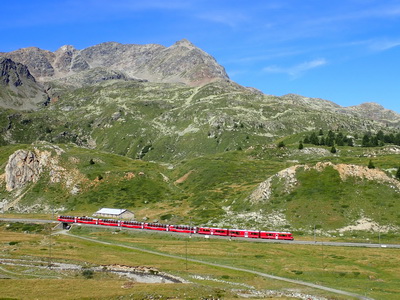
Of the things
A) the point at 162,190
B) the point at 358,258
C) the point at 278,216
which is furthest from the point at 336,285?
the point at 162,190

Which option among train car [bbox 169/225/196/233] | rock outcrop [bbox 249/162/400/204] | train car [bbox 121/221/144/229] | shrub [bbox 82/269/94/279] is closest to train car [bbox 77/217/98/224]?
train car [bbox 121/221/144/229]

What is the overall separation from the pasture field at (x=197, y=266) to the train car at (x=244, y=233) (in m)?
5.80

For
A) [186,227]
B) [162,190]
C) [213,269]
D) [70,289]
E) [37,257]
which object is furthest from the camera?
[162,190]

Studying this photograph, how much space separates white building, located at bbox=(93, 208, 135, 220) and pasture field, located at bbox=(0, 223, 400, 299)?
23.9 metres

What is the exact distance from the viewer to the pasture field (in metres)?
59.2

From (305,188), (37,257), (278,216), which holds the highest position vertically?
(305,188)

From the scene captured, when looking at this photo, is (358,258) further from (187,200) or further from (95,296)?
(187,200)

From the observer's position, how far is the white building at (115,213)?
14688 centimetres

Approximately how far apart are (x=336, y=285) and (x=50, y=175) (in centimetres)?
16363

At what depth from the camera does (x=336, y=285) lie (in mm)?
66000

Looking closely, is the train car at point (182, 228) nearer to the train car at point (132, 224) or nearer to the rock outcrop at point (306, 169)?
the train car at point (132, 224)

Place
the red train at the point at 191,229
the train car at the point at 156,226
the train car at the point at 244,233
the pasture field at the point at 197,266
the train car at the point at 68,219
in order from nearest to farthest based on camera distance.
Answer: the pasture field at the point at 197,266 < the red train at the point at 191,229 < the train car at the point at 244,233 < the train car at the point at 156,226 < the train car at the point at 68,219

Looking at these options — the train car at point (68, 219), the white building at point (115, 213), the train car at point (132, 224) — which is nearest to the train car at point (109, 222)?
the train car at point (132, 224)

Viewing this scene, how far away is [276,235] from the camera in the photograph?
109 metres
